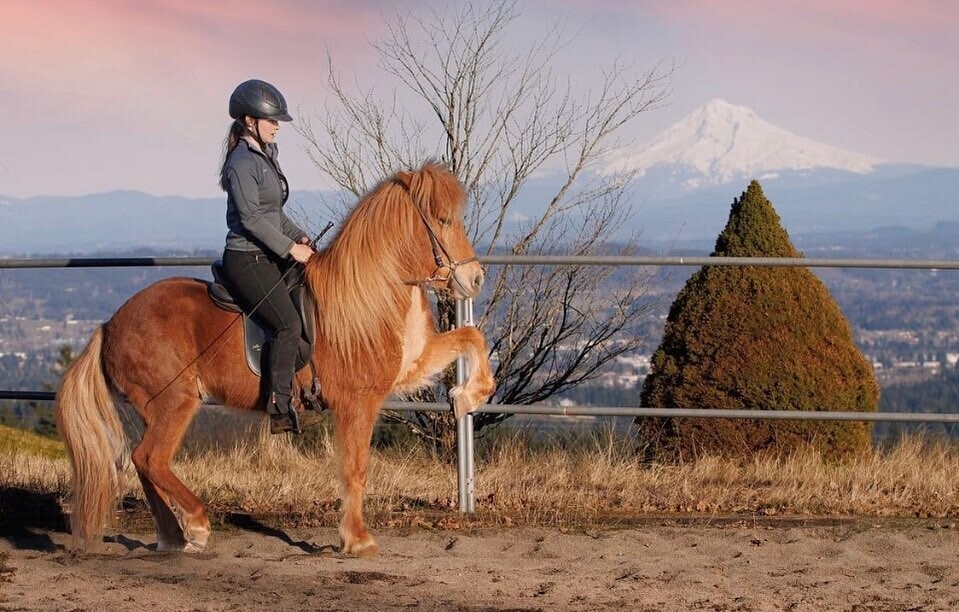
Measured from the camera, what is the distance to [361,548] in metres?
6.12

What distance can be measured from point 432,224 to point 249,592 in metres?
1.98

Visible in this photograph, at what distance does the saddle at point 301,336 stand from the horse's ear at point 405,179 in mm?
709

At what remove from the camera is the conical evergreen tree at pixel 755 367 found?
9250 millimetres

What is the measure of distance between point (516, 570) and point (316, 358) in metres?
1.46

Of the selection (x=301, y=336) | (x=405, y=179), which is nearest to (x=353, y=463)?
(x=301, y=336)

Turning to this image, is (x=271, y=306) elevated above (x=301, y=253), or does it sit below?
below

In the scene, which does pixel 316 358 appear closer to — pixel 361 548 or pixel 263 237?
pixel 263 237

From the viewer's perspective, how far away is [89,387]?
6.26 m

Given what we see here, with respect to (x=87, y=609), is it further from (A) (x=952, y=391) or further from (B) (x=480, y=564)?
(A) (x=952, y=391)

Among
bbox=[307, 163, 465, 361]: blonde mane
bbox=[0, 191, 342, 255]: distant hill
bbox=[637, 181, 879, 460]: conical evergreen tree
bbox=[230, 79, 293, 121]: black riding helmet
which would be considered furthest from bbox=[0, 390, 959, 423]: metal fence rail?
bbox=[0, 191, 342, 255]: distant hill

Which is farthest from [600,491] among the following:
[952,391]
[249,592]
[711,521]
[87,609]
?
[952,391]

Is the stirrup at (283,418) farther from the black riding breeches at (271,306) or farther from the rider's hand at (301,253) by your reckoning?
the rider's hand at (301,253)

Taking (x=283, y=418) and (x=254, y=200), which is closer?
(x=254, y=200)

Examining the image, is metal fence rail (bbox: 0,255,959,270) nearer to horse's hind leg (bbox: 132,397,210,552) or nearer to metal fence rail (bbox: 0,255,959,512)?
metal fence rail (bbox: 0,255,959,512)
